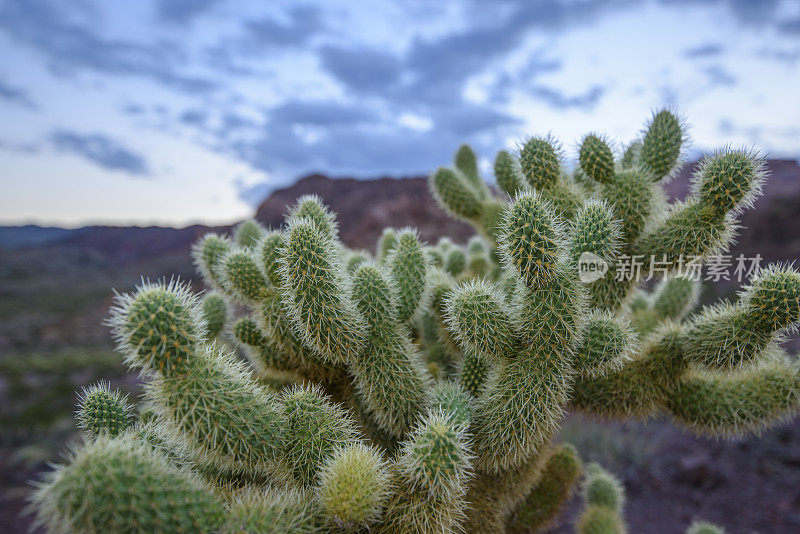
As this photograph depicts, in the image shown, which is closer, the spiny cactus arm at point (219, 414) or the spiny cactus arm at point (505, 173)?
the spiny cactus arm at point (219, 414)

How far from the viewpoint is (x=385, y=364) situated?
1.63 m

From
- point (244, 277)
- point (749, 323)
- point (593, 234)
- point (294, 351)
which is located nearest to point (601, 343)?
point (593, 234)

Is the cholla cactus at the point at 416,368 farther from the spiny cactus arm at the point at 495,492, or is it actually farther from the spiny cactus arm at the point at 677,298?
the spiny cactus arm at the point at 677,298

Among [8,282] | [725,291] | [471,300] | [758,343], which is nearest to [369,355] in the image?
[471,300]

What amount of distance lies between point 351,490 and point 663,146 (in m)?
2.11

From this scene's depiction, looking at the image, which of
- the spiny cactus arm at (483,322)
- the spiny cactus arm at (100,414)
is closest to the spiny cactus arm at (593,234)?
the spiny cactus arm at (483,322)

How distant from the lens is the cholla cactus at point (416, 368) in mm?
1176

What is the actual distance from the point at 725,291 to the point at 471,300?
14.0 m

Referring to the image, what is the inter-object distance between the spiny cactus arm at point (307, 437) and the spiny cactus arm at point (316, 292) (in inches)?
8.4

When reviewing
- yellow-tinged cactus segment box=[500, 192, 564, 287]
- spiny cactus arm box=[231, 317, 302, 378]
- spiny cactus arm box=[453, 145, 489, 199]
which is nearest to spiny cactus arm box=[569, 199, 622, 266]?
yellow-tinged cactus segment box=[500, 192, 564, 287]

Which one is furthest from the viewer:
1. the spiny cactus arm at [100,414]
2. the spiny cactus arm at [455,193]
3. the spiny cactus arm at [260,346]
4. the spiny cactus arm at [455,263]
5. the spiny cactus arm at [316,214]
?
the spiny cactus arm at [455,263]

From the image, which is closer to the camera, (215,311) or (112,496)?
(112,496)

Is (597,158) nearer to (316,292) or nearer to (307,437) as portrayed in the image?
(316,292)

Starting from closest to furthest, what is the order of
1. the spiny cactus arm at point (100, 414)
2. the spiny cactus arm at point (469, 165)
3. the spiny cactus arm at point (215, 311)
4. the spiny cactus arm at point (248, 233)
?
the spiny cactus arm at point (100, 414)
the spiny cactus arm at point (215, 311)
the spiny cactus arm at point (248, 233)
the spiny cactus arm at point (469, 165)
